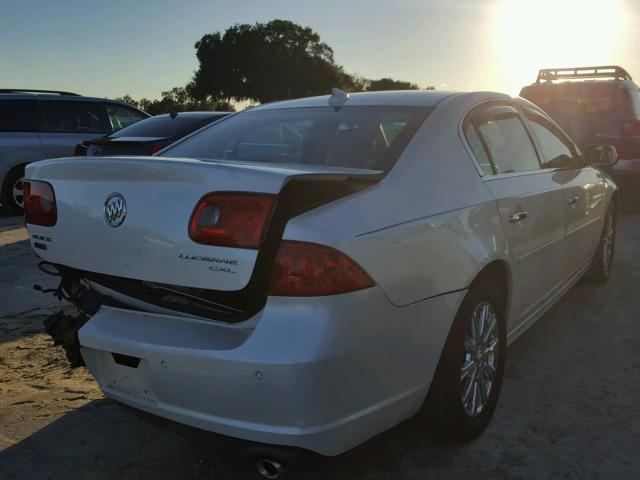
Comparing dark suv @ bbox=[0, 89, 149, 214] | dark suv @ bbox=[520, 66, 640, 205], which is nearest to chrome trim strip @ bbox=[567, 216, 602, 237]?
dark suv @ bbox=[520, 66, 640, 205]

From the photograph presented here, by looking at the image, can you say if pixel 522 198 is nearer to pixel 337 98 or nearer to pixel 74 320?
pixel 337 98

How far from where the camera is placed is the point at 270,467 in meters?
2.07

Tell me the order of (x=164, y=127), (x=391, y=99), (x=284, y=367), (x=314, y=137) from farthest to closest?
(x=164, y=127) < (x=391, y=99) < (x=314, y=137) < (x=284, y=367)

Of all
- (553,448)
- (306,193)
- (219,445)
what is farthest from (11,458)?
(553,448)

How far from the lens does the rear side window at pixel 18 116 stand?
9539 mm

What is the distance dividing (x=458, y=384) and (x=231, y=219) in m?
1.19

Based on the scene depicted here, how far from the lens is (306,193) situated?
204 cm

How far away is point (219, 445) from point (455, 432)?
1.07m

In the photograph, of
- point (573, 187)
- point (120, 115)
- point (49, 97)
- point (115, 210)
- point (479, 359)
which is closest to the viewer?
point (115, 210)

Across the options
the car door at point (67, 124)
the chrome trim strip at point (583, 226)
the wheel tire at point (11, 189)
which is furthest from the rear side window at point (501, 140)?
the wheel tire at point (11, 189)

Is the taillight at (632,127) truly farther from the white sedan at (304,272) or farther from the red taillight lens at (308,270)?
the red taillight lens at (308,270)

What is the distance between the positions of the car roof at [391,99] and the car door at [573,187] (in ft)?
2.89

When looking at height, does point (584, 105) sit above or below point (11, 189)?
above

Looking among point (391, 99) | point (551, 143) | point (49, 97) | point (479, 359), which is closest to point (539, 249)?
point (479, 359)
